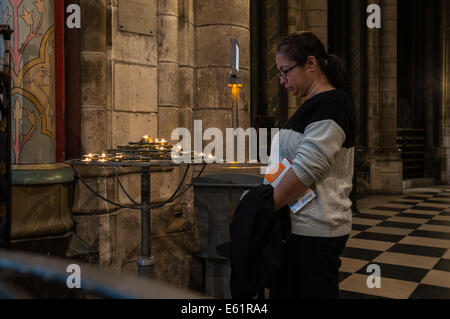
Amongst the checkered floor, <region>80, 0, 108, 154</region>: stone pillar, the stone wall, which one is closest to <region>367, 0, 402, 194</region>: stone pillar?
the checkered floor

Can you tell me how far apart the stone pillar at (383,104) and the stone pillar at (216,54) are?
5.98m

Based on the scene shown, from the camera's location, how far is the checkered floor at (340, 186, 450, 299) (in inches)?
123

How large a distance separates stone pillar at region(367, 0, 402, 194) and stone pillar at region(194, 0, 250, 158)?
5.98 meters

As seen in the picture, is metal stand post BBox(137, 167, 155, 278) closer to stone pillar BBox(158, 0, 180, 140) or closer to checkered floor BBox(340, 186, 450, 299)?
stone pillar BBox(158, 0, 180, 140)

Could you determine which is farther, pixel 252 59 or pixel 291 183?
pixel 252 59

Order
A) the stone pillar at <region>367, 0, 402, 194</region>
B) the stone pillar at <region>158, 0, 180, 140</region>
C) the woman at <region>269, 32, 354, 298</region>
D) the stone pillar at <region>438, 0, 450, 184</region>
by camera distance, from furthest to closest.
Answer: the stone pillar at <region>438, 0, 450, 184</region> < the stone pillar at <region>367, 0, 402, 194</region> < the stone pillar at <region>158, 0, 180, 140</region> < the woman at <region>269, 32, 354, 298</region>

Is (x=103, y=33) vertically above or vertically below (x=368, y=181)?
above

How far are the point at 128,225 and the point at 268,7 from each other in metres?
5.31

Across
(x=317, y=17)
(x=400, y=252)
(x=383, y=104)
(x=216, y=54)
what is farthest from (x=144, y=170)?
(x=383, y=104)

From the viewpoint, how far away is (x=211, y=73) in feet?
12.7

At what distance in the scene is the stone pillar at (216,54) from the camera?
3842mm
